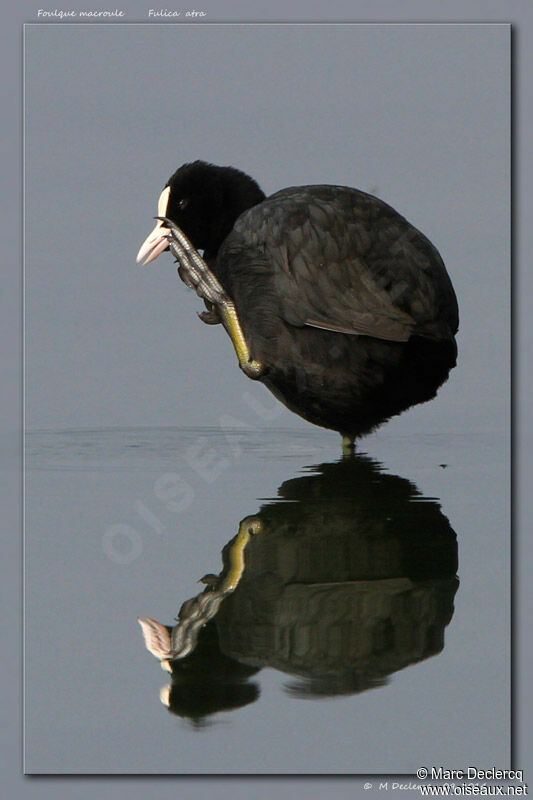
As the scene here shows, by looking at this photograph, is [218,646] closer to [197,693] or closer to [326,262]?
[197,693]

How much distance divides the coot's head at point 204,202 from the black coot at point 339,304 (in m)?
0.56

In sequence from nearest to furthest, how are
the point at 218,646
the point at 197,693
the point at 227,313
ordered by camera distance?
1. the point at 197,693
2. the point at 218,646
3. the point at 227,313

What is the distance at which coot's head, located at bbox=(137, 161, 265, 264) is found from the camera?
6.73 m

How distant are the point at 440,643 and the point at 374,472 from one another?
7.75 feet

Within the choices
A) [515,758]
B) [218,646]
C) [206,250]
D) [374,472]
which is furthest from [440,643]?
[206,250]

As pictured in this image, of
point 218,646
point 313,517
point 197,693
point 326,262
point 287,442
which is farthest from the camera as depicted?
point 287,442

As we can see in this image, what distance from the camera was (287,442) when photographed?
6.74 metres

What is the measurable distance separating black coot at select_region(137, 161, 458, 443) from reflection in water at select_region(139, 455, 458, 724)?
994mm

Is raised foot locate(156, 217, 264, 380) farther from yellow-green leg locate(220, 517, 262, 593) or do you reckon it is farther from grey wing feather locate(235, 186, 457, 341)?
yellow-green leg locate(220, 517, 262, 593)

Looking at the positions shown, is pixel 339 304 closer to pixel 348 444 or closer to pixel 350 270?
pixel 350 270

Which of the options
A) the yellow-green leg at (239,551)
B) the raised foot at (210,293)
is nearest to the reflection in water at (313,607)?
the yellow-green leg at (239,551)

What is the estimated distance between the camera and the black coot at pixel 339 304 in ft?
18.7

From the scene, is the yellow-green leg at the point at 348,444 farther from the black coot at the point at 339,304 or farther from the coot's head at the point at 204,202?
the coot's head at the point at 204,202

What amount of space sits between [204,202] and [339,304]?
4.72 ft
